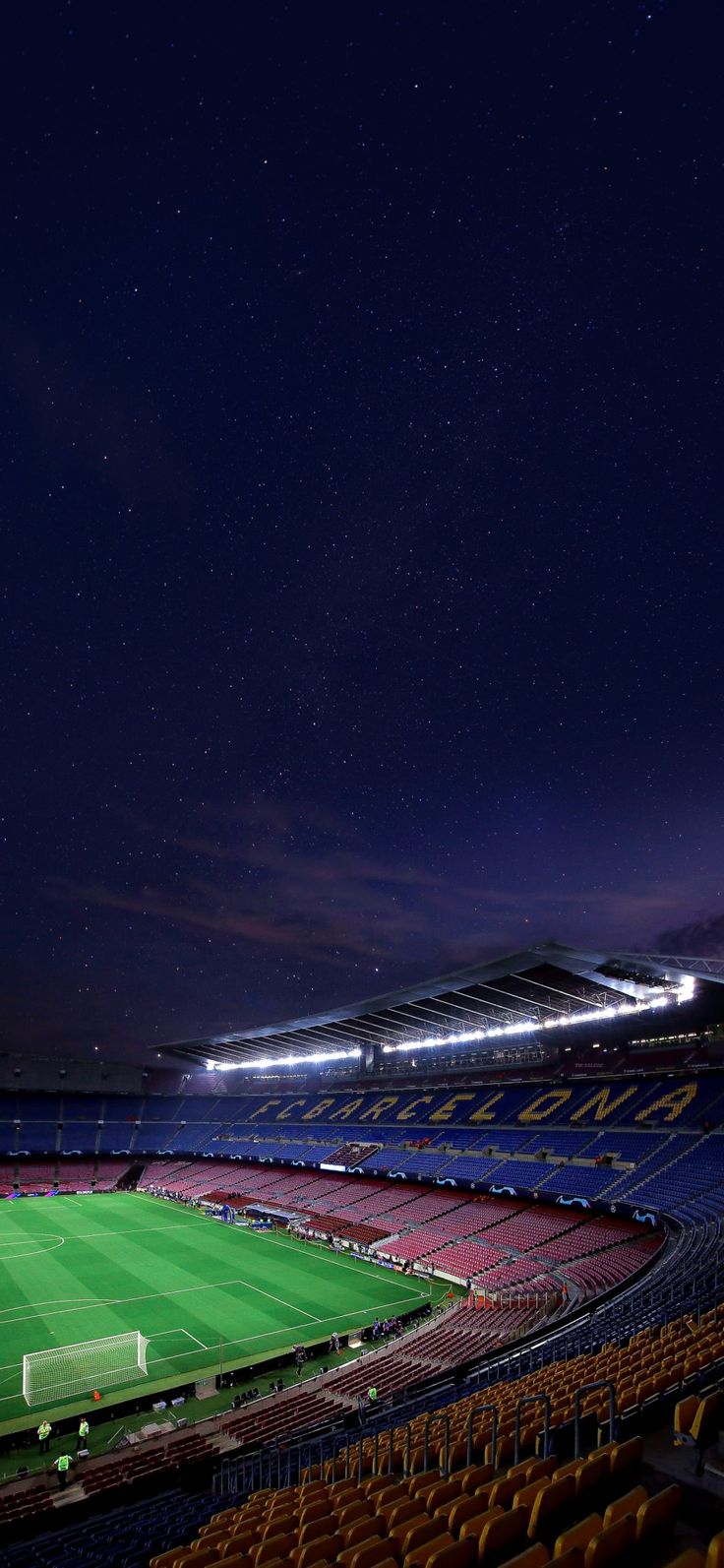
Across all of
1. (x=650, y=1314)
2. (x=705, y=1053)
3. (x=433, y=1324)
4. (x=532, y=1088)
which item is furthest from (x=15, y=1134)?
(x=650, y=1314)

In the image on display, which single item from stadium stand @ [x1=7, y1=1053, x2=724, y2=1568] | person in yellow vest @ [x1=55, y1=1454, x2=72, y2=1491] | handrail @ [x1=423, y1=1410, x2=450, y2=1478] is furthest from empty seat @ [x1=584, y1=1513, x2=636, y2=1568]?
person in yellow vest @ [x1=55, y1=1454, x2=72, y2=1491]

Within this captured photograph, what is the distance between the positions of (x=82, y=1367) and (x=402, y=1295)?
16.3 m

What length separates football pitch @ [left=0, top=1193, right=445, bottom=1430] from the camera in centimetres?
3147

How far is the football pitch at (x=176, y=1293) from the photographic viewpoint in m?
31.5

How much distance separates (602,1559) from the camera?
620cm

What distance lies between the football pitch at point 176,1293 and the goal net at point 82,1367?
562 millimetres

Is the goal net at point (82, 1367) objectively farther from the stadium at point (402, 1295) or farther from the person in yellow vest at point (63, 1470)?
the person in yellow vest at point (63, 1470)

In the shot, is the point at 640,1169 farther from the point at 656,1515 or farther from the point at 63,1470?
the point at 656,1515

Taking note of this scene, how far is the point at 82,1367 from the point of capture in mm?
29281

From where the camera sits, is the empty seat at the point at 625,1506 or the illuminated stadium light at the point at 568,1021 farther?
the illuminated stadium light at the point at 568,1021

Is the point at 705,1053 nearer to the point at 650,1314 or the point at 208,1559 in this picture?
the point at 650,1314

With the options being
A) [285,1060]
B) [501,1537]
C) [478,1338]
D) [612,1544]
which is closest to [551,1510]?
[501,1537]

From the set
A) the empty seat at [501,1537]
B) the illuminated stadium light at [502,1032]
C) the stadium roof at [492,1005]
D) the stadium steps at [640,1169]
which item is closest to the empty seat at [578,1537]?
the empty seat at [501,1537]

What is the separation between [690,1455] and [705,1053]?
44.6 metres
